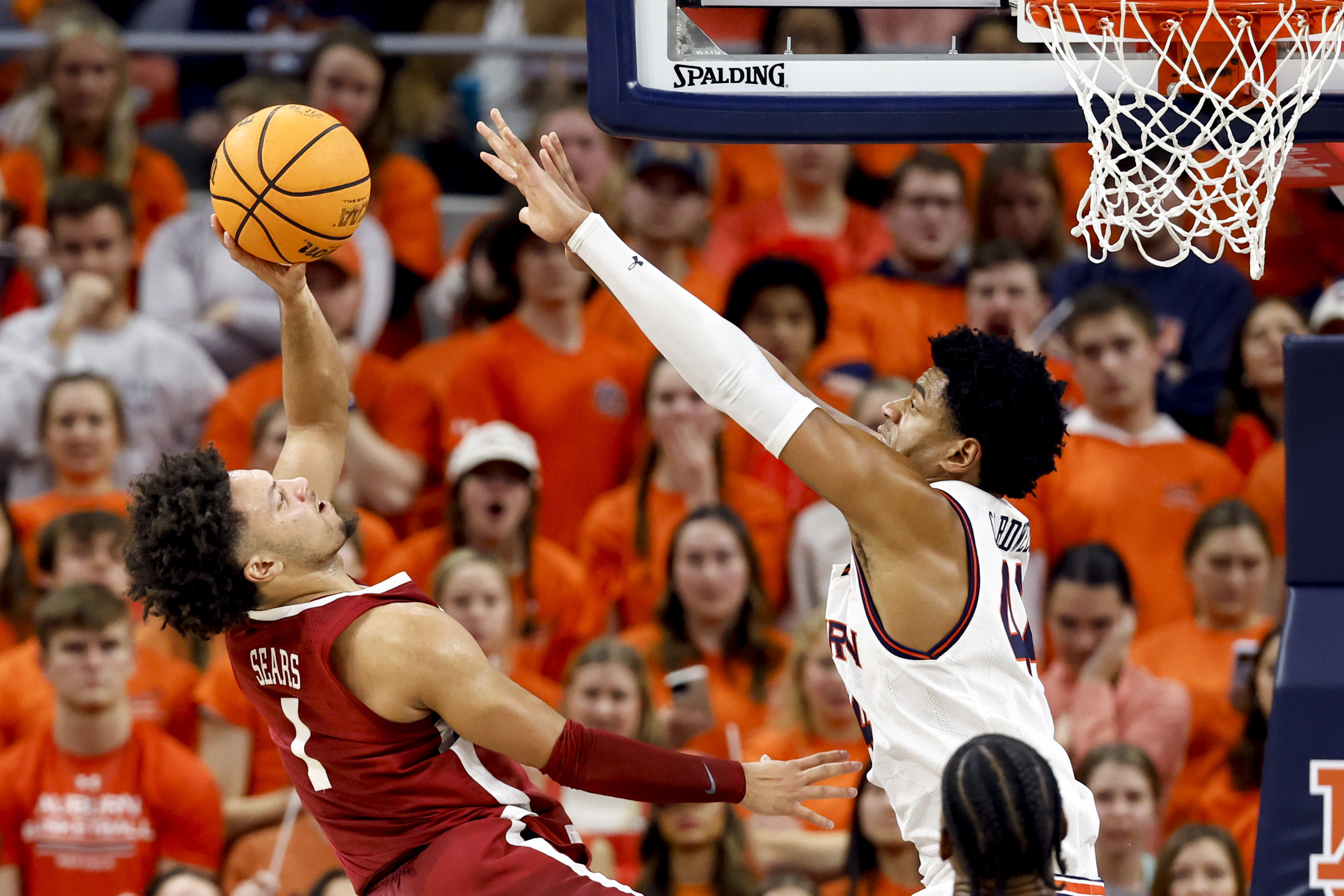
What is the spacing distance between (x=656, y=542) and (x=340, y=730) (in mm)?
3097

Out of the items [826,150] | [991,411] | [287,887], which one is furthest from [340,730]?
[826,150]

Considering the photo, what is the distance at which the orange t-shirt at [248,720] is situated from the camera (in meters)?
5.95

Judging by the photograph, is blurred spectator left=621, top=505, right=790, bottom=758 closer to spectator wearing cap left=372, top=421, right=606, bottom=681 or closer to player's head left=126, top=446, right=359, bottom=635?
spectator wearing cap left=372, top=421, right=606, bottom=681

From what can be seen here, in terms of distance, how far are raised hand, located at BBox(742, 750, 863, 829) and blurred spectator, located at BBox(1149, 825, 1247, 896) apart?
6.95ft

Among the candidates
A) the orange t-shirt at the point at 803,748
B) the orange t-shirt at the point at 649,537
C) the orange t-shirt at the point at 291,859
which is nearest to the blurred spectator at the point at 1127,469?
the orange t-shirt at the point at 649,537

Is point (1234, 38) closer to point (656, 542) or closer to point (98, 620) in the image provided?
point (656, 542)

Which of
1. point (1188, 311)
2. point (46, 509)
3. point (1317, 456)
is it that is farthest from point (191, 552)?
point (1188, 311)

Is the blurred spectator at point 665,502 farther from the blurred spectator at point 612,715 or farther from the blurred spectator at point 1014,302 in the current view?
the blurred spectator at point 1014,302

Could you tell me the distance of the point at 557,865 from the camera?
11.3 feet

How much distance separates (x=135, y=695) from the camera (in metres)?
6.00

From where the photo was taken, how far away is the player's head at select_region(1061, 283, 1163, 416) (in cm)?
645

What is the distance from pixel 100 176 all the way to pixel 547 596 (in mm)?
3010

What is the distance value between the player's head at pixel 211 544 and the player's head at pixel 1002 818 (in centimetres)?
153

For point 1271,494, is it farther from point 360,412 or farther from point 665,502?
point 360,412
